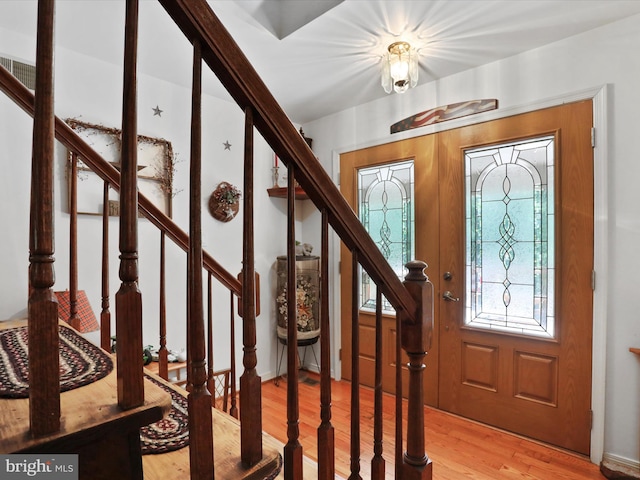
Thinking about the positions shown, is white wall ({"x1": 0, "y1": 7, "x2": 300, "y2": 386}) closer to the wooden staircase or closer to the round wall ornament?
the round wall ornament

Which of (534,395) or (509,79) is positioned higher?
(509,79)

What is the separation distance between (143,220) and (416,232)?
2030mm

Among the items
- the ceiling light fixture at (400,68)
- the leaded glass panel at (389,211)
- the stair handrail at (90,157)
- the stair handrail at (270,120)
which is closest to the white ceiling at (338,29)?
the ceiling light fixture at (400,68)

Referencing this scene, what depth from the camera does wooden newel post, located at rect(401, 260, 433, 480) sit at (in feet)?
3.51

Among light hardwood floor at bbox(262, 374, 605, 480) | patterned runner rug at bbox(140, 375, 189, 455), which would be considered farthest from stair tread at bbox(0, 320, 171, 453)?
light hardwood floor at bbox(262, 374, 605, 480)

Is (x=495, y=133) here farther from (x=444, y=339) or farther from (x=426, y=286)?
(x=426, y=286)

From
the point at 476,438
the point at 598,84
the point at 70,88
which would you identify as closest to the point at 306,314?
the point at 476,438

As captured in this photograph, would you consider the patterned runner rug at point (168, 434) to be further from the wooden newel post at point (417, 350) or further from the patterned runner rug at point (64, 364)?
the wooden newel post at point (417, 350)

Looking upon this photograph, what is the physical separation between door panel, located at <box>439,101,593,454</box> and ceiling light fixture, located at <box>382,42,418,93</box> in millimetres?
656

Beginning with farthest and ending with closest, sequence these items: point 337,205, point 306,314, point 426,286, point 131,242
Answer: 1. point 306,314
2. point 426,286
3. point 337,205
4. point 131,242

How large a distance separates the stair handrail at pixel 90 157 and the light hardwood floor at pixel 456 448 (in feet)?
4.19

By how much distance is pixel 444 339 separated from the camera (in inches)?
103

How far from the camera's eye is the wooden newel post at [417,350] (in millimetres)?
1070

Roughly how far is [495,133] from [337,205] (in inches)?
79.8
